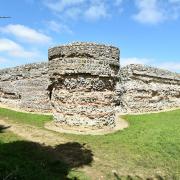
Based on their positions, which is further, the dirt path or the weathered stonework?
the weathered stonework

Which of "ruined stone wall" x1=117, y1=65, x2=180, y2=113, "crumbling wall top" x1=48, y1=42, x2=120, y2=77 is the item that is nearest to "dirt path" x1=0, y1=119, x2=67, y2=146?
"crumbling wall top" x1=48, y1=42, x2=120, y2=77

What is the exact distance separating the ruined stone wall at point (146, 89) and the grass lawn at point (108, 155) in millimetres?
6020

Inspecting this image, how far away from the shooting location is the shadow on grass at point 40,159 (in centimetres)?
784

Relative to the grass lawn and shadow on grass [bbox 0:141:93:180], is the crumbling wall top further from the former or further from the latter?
shadow on grass [bbox 0:141:93:180]

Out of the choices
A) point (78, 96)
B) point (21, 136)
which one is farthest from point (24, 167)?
point (78, 96)

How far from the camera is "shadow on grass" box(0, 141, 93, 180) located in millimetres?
7837

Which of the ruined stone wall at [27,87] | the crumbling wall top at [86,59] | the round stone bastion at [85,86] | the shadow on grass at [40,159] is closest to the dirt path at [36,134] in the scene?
the shadow on grass at [40,159]

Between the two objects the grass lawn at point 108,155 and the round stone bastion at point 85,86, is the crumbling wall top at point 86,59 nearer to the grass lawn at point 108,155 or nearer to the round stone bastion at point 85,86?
Result: the round stone bastion at point 85,86

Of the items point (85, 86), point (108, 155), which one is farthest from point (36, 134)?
point (108, 155)

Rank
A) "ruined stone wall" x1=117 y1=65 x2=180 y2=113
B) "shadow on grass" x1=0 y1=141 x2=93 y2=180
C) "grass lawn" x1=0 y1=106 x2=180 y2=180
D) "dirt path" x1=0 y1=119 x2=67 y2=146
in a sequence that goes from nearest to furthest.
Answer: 1. "shadow on grass" x1=0 y1=141 x2=93 y2=180
2. "grass lawn" x1=0 y1=106 x2=180 y2=180
3. "dirt path" x1=0 y1=119 x2=67 y2=146
4. "ruined stone wall" x1=117 y1=65 x2=180 y2=113

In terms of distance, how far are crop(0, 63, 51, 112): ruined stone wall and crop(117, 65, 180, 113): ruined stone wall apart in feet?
14.3

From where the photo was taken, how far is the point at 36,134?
38.8ft

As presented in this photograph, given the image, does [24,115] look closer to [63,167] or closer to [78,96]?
[78,96]

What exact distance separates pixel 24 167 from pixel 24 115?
8.77 metres
